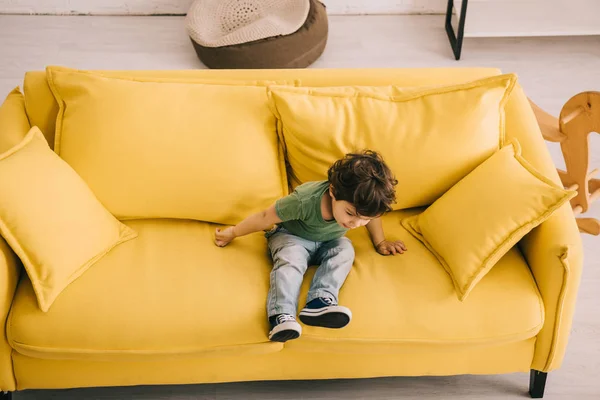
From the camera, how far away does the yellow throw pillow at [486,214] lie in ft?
6.34

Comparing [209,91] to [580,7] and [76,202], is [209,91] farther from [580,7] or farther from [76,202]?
[580,7]

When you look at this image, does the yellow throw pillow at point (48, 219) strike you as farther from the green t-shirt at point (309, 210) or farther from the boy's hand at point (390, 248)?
the boy's hand at point (390, 248)

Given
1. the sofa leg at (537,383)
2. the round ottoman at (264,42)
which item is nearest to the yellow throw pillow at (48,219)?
the sofa leg at (537,383)

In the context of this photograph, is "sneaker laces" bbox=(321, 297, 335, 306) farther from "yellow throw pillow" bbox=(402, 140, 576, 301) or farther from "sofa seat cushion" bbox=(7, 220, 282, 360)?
"yellow throw pillow" bbox=(402, 140, 576, 301)

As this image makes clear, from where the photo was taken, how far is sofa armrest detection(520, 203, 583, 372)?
1.88 m

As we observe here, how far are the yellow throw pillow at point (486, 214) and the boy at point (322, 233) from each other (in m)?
0.16

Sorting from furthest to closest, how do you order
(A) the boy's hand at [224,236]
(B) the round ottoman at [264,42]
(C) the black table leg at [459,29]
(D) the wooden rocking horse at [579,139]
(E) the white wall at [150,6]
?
(E) the white wall at [150,6] → (C) the black table leg at [459,29] → (B) the round ottoman at [264,42] → (D) the wooden rocking horse at [579,139] → (A) the boy's hand at [224,236]

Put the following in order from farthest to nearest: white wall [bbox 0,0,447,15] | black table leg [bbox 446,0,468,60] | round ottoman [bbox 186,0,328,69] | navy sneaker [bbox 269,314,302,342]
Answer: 1. white wall [bbox 0,0,447,15]
2. black table leg [bbox 446,0,468,60]
3. round ottoman [bbox 186,0,328,69]
4. navy sneaker [bbox 269,314,302,342]

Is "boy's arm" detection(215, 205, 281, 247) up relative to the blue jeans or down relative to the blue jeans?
up

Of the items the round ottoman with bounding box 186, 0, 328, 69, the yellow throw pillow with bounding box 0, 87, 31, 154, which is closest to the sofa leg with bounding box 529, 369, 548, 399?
the yellow throw pillow with bounding box 0, 87, 31, 154

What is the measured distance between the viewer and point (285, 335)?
72.2 inches

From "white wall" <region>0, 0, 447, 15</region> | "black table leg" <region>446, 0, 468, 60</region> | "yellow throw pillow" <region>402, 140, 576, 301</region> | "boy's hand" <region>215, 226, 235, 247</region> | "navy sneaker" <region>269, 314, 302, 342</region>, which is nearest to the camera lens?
"navy sneaker" <region>269, 314, 302, 342</region>

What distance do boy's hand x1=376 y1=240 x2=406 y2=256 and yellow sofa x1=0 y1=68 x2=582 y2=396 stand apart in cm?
3

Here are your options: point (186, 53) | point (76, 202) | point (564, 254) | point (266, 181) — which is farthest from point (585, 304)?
point (186, 53)
